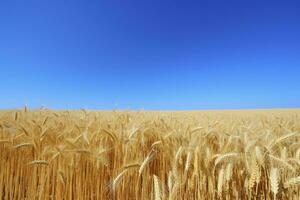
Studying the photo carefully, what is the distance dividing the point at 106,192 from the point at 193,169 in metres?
0.75

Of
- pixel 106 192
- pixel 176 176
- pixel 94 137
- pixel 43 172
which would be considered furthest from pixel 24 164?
pixel 176 176

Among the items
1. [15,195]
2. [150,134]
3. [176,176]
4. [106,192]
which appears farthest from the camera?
[150,134]

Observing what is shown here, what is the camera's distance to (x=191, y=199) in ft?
5.18

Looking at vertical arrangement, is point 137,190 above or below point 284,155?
below

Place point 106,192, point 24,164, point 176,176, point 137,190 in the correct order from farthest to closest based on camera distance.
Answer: point 24,164 < point 106,192 < point 137,190 < point 176,176

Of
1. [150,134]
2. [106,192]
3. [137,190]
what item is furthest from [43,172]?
[150,134]

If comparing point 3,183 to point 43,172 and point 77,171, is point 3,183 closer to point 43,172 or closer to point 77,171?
point 43,172

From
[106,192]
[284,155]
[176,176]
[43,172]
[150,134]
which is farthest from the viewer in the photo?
[150,134]

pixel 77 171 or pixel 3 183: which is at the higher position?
pixel 77 171

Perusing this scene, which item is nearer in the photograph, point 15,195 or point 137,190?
point 137,190

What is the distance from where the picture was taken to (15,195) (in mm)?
2197

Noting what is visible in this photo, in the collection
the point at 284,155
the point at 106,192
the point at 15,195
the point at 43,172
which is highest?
the point at 284,155

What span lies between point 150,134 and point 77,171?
0.94m

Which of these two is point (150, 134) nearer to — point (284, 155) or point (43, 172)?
point (43, 172)
